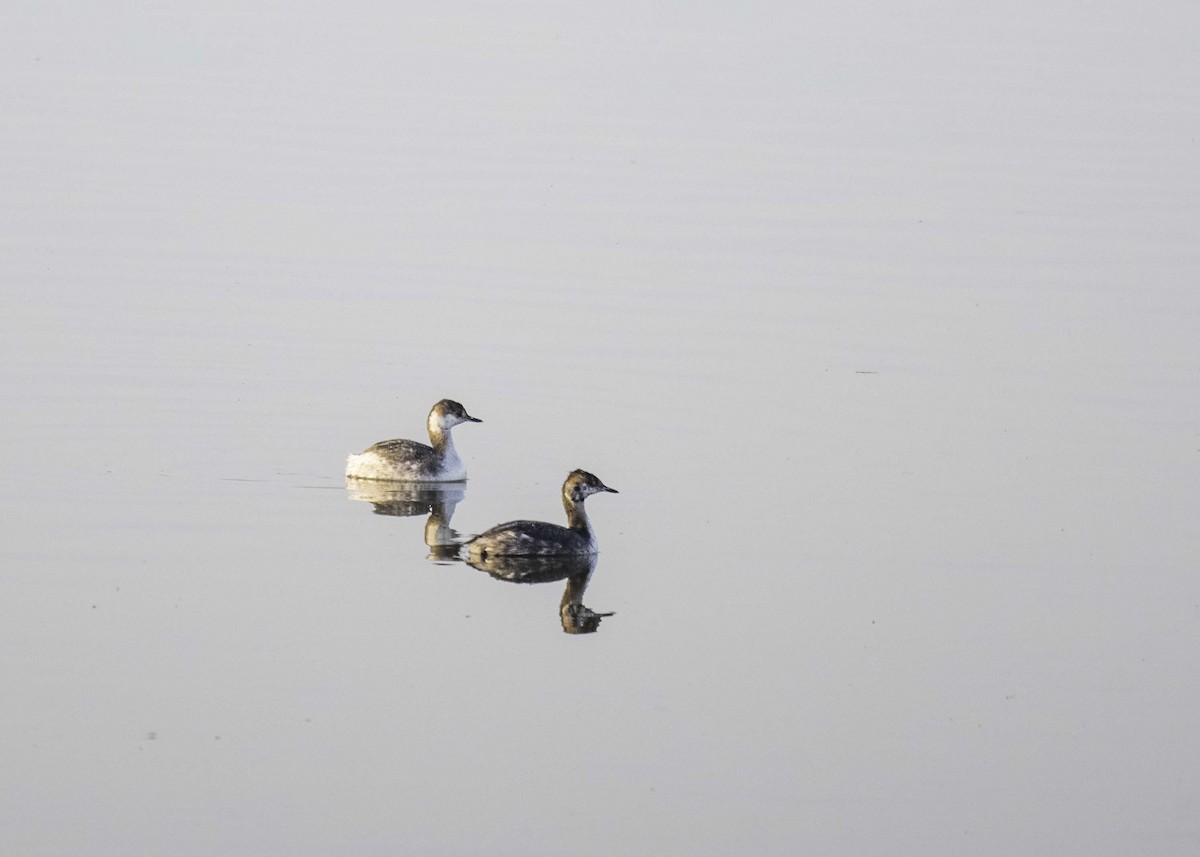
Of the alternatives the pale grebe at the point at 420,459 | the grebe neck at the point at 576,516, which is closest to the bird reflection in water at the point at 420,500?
the pale grebe at the point at 420,459

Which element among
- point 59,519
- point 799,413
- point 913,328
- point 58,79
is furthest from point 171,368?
point 58,79

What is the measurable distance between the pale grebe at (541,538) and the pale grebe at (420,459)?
1637 mm

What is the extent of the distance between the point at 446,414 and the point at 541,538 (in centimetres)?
275

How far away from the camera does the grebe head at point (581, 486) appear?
15148 millimetres

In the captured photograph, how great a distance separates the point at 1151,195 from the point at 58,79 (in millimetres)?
15862

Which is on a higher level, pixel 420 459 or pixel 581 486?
pixel 420 459

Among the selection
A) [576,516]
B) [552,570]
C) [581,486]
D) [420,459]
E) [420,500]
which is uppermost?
[420,459]

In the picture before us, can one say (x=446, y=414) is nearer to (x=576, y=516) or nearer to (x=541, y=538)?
(x=576, y=516)

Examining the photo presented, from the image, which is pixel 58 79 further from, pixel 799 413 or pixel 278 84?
pixel 799 413

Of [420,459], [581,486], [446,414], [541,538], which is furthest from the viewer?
[446,414]

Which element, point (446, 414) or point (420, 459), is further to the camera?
point (446, 414)

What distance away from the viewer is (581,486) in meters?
15.1

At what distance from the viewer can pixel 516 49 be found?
33.9 m

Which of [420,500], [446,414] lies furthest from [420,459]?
[446,414]
